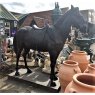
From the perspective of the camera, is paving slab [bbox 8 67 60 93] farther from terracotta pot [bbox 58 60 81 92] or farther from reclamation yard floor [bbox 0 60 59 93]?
terracotta pot [bbox 58 60 81 92]

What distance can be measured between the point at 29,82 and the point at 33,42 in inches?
34.8

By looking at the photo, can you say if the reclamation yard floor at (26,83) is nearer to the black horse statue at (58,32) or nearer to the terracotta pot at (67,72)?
the black horse statue at (58,32)

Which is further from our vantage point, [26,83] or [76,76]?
[26,83]

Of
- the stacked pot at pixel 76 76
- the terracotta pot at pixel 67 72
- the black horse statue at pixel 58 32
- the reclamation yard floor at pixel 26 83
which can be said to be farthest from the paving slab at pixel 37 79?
the terracotta pot at pixel 67 72

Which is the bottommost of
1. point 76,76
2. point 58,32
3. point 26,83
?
point 26,83

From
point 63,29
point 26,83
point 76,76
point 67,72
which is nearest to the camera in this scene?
point 76,76

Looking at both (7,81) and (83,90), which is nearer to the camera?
(83,90)

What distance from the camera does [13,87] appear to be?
132 inches

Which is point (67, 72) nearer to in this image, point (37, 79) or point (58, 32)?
point (58, 32)

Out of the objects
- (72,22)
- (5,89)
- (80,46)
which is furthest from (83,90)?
(80,46)

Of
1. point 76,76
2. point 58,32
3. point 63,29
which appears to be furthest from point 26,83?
point 76,76

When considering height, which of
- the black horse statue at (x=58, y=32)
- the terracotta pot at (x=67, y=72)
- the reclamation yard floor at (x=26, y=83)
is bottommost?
the reclamation yard floor at (x=26, y=83)

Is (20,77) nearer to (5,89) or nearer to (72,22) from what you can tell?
(5,89)

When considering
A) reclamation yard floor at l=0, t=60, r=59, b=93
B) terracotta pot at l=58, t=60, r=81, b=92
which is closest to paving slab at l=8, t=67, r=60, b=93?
reclamation yard floor at l=0, t=60, r=59, b=93
